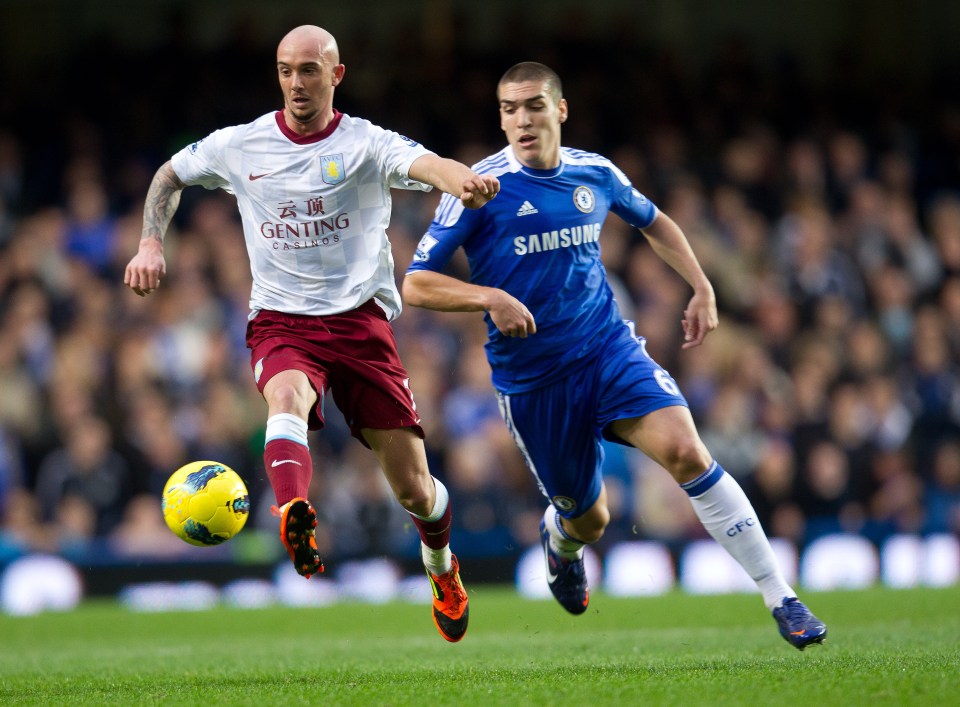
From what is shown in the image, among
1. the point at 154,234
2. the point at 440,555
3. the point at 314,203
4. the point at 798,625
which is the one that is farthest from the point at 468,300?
the point at 798,625

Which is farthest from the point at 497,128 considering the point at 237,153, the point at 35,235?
the point at 237,153

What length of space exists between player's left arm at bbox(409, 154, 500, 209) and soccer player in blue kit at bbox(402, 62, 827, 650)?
2.05 feet

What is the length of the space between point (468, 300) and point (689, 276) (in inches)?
60.7

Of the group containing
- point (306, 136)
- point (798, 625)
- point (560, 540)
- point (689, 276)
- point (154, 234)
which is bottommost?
point (798, 625)

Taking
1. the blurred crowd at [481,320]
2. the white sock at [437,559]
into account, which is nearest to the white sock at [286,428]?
the white sock at [437,559]

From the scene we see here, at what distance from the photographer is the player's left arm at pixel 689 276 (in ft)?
23.6

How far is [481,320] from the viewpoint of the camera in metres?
14.8

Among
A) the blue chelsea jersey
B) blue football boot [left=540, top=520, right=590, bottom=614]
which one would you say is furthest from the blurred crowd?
the blue chelsea jersey

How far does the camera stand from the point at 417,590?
13055 mm

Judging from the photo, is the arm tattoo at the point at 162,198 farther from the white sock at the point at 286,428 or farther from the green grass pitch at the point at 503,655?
the green grass pitch at the point at 503,655

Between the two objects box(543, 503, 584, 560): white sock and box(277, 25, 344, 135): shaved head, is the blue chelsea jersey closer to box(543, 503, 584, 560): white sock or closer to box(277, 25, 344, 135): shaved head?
box(277, 25, 344, 135): shaved head

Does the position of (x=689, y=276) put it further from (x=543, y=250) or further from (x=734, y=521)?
(x=734, y=521)

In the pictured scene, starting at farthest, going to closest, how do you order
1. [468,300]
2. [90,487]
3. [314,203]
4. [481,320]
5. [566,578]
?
1. [481,320]
2. [90,487]
3. [566,578]
4. [314,203]
5. [468,300]

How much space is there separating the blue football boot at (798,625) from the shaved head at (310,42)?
10.9 feet
